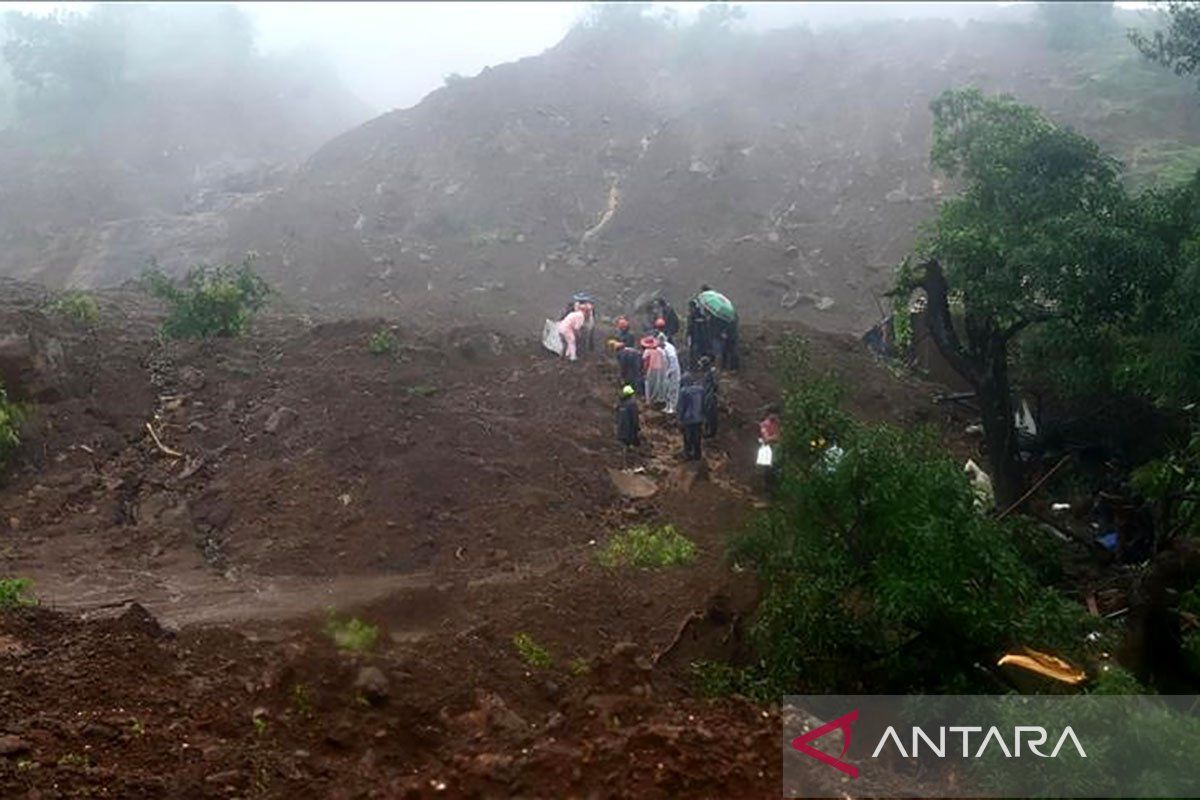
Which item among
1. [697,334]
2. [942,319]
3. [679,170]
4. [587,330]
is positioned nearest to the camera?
[942,319]

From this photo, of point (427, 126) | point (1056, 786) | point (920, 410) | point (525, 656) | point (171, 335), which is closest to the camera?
point (1056, 786)

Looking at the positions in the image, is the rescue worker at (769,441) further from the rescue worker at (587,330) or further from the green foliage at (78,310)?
the green foliage at (78,310)

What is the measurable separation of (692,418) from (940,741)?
7.16m

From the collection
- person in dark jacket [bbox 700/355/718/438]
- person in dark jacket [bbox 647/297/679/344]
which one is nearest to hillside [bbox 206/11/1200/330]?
person in dark jacket [bbox 647/297/679/344]

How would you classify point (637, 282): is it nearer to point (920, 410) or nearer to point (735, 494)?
point (920, 410)

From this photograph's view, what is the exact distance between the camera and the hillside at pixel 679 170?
26094mm

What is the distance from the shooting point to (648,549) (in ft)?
32.5

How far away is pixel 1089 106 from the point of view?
3028cm

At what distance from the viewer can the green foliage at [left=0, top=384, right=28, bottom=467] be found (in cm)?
1071

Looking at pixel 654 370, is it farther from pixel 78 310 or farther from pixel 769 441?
pixel 78 310

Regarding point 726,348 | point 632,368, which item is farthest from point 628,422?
point 726,348

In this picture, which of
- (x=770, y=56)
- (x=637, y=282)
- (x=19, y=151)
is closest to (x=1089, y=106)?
(x=770, y=56)

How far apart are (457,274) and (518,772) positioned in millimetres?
22871

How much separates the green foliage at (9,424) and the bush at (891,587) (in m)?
8.75
